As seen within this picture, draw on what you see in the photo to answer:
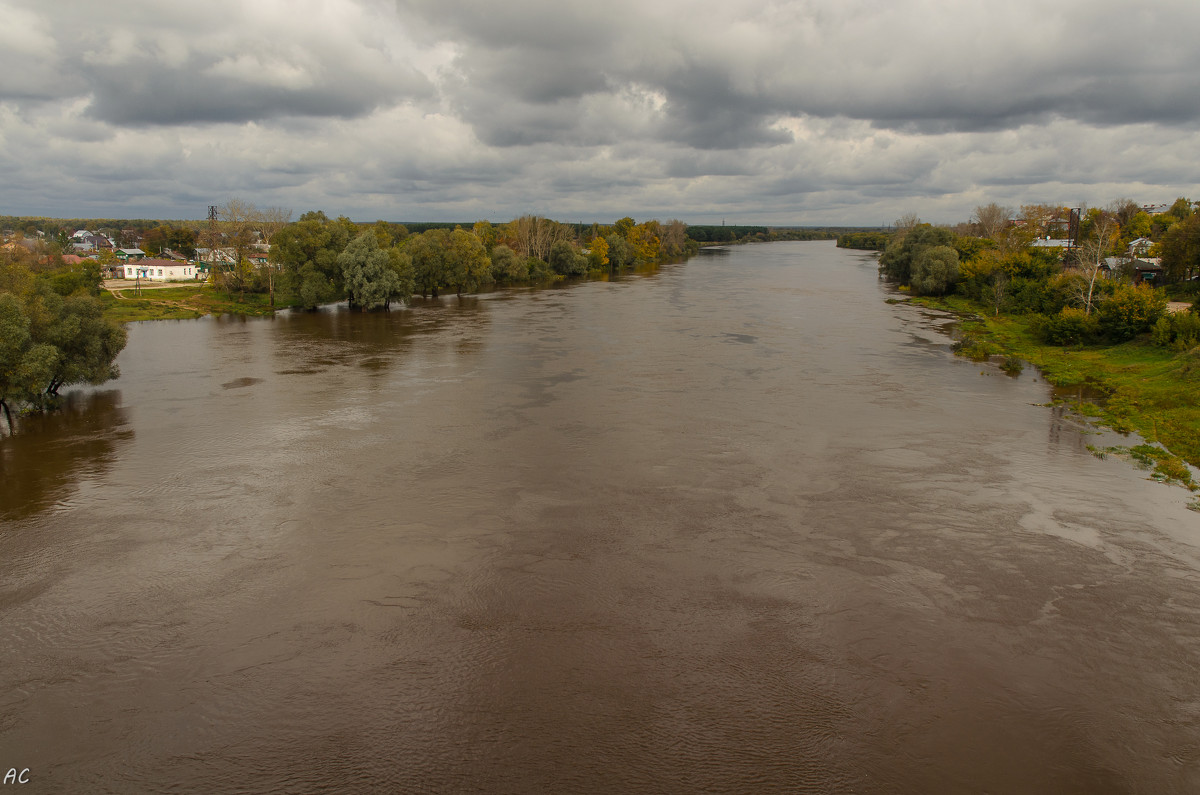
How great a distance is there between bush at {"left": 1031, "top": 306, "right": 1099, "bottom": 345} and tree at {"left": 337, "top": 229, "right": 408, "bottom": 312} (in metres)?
36.9

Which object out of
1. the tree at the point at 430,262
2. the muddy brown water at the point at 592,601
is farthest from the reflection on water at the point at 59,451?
the tree at the point at 430,262

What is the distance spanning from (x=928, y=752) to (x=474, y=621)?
615 centimetres

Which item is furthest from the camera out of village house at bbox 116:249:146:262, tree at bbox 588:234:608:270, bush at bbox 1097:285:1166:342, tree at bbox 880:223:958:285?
tree at bbox 588:234:608:270

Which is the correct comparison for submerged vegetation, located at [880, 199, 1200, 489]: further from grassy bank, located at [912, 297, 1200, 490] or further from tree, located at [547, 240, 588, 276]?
Answer: tree, located at [547, 240, 588, 276]

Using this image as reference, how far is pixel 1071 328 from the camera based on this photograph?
29.2 meters

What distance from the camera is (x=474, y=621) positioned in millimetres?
10008

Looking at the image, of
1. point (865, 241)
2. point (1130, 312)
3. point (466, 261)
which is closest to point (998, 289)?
point (1130, 312)

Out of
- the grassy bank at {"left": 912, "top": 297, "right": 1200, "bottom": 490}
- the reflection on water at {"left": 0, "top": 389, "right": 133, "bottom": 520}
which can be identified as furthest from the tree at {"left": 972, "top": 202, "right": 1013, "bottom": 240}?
the reflection on water at {"left": 0, "top": 389, "right": 133, "bottom": 520}

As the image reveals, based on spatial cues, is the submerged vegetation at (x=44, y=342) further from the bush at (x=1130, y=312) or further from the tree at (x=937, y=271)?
the tree at (x=937, y=271)

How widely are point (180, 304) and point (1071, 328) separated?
51923 mm

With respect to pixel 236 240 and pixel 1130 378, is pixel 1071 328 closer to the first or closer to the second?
pixel 1130 378

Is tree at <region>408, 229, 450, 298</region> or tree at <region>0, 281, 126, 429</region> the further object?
tree at <region>408, 229, 450, 298</region>

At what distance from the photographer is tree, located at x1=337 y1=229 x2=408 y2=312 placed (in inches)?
1706

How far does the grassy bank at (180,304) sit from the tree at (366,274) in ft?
20.3
